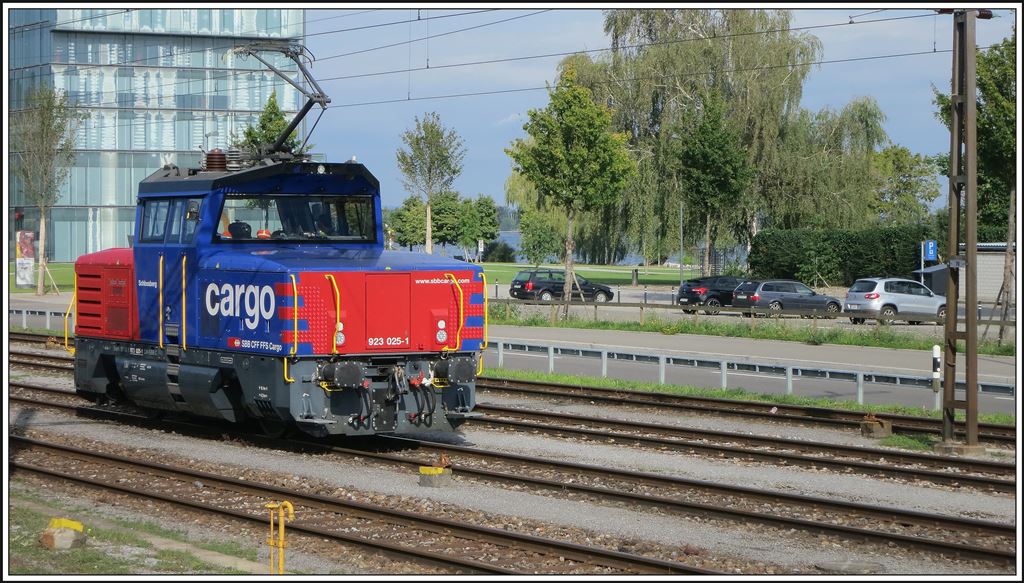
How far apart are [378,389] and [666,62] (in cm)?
4075

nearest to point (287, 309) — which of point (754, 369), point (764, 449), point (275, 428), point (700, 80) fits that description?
point (275, 428)

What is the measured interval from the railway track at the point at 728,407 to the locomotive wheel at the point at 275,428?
6657mm

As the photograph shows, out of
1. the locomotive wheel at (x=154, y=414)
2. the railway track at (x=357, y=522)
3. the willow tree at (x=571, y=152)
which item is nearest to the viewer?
the railway track at (x=357, y=522)

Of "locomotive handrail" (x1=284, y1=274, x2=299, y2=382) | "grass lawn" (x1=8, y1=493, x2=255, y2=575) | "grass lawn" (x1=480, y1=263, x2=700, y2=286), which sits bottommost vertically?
"grass lawn" (x1=8, y1=493, x2=255, y2=575)

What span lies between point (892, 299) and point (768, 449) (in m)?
27.0

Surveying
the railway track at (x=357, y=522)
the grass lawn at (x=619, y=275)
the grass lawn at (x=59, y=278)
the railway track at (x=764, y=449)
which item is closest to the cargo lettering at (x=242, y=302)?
the railway track at (x=357, y=522)

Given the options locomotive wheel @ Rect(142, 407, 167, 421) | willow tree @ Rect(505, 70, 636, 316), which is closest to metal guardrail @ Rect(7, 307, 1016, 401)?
willow tree @ Rect(505, 70, 636, 316)

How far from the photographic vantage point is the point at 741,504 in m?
12.0

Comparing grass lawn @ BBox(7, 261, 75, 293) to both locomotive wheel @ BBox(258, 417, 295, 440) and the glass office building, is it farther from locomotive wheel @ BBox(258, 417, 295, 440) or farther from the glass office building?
locomotive wheel @ BBox(258, 417, 295, 440)

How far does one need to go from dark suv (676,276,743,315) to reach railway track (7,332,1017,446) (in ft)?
80.3

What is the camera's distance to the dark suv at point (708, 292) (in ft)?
153

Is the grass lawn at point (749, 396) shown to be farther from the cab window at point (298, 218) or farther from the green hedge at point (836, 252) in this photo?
the green hedge at point (836, 252)

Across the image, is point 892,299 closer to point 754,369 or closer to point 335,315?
point 754,369

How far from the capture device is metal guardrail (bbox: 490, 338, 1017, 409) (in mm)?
21312
